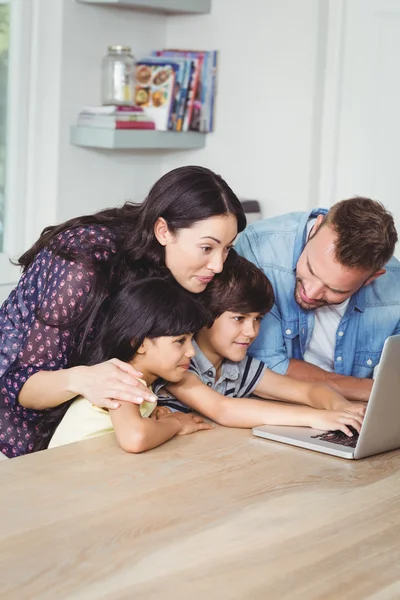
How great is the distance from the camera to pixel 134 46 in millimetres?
4094

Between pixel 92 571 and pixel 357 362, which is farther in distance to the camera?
pixel 357 362

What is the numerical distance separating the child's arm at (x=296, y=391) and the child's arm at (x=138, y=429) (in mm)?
404

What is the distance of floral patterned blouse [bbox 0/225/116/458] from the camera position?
1938mm

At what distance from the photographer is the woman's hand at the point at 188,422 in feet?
6.16

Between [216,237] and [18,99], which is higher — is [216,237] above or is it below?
below

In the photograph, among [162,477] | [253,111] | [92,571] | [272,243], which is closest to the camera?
[92,571]

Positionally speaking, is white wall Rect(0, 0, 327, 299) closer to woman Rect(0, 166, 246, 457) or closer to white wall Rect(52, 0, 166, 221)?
white wall Rect(52, 0, 166, 221)

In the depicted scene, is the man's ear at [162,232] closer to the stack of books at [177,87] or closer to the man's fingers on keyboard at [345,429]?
the man's fingers on keyboard at [345,429]

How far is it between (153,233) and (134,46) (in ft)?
7.50

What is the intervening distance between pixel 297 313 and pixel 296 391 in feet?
0.88

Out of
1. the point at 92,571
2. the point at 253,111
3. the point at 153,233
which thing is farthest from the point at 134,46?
the point at 92,571

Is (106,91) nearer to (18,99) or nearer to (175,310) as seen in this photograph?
(18,99)

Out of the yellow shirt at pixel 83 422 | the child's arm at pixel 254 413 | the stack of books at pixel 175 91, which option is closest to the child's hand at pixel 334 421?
the child's arm at pixel 254 413

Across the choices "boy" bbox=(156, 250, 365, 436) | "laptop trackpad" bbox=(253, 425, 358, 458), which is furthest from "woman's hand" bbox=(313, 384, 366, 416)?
"laptop trackpad" bbox=(253, 425, 358, 458)
